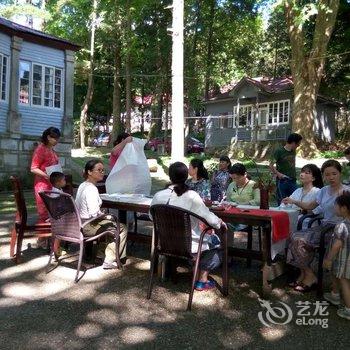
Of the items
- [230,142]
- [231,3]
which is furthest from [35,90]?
[231,3]

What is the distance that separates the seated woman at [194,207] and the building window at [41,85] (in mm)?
13625

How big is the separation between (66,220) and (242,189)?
221 centimetres

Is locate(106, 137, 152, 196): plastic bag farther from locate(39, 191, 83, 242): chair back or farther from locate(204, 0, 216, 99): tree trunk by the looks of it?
locate(204, 0, 216, 99): tree trunk

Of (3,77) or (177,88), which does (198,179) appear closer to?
(177,88)

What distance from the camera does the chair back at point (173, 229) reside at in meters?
4.13

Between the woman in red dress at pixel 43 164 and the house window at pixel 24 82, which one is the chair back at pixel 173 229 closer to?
the woman in red dress at pixel 43 164

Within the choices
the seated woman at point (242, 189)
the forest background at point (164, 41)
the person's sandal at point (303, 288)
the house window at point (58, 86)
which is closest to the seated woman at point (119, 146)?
the seated woman at point (242, 189)

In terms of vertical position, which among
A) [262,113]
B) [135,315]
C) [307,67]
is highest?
[307,67]

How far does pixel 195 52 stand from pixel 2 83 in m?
17.7

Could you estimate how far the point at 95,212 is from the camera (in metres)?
5.12

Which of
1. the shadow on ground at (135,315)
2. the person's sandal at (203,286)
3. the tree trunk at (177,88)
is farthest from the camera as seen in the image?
the tree trunk at (177,88)

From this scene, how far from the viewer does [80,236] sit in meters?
4.90

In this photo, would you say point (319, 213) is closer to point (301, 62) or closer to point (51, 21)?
point (301, 62)

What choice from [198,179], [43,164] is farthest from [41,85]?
[198,179]
